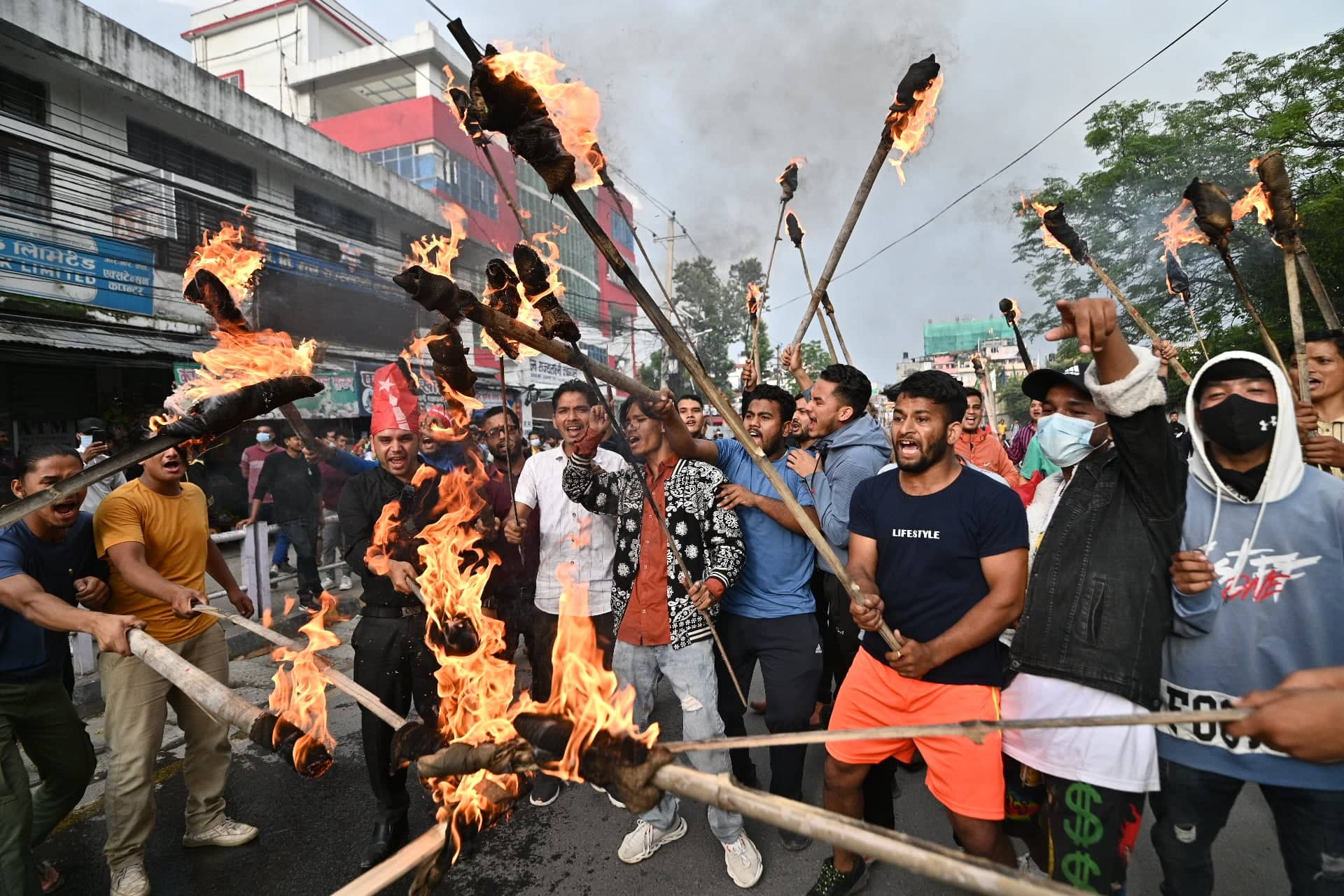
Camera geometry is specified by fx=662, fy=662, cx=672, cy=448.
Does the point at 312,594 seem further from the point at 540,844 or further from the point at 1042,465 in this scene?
the point at 1042,465

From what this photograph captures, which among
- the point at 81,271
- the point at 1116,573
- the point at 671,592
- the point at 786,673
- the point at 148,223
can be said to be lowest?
the point at 786,673

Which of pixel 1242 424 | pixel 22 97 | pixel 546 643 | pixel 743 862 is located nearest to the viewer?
pixel 1242 424

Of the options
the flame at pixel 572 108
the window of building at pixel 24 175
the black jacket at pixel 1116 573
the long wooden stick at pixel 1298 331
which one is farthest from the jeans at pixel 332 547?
the long wooden stick at pixel 1298 331

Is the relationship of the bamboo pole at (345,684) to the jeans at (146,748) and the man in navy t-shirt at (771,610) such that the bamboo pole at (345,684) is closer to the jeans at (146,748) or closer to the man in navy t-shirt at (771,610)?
the jeans at (146,748)

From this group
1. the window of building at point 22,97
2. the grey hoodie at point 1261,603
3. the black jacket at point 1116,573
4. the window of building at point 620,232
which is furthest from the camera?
the window of building at point 620,232

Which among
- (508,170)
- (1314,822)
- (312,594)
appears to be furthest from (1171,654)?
(508,170)

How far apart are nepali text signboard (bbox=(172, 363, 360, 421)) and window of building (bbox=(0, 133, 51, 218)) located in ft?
17.7

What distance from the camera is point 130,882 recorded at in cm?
304

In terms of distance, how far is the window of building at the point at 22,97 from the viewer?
1147 cm

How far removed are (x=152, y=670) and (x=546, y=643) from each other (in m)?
1.99

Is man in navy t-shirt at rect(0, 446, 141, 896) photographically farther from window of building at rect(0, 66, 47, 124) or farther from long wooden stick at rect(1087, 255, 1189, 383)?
window of building at rect(0, 66, 47, 124)

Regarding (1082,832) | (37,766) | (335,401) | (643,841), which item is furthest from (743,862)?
(335,401)

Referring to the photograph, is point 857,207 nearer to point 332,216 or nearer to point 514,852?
point 514,852

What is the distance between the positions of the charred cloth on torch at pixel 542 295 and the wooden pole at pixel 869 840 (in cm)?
123
